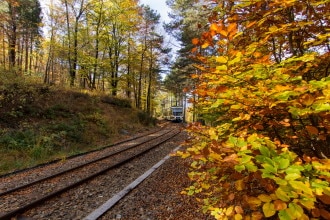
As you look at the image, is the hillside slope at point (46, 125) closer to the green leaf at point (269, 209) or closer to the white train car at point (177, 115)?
the green leaf at point (269, 209)

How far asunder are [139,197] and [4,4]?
2211 cm

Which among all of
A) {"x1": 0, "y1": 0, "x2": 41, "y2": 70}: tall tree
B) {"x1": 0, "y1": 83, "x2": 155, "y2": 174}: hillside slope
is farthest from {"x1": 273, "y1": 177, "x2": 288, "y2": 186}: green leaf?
{"x1": 0, "y1": 0, "x2": 41, "y2": 70}: tall tree

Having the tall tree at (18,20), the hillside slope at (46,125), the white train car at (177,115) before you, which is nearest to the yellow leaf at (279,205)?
the hillside slope at (46,125)

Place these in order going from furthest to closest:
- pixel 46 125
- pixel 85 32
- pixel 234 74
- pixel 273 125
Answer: pixel 85 32 → pixel 46 125 → pixel 273 125 → pixel 234 74

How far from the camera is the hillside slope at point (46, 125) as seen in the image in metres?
9.70

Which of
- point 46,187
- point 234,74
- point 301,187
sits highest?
point 234,74

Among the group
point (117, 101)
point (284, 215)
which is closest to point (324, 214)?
point (284, 215)

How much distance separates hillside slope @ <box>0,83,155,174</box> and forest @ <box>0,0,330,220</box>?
208 centimetres

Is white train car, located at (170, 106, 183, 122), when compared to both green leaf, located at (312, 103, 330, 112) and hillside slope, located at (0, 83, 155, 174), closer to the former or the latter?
hillside slope, located at (0, 83, 155, 174)

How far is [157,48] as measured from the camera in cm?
3086

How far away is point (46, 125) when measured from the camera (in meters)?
12.5

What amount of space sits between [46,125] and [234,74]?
42.1 ft

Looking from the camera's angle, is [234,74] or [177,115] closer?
[234,74]

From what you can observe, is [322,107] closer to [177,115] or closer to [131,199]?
[131,199]
